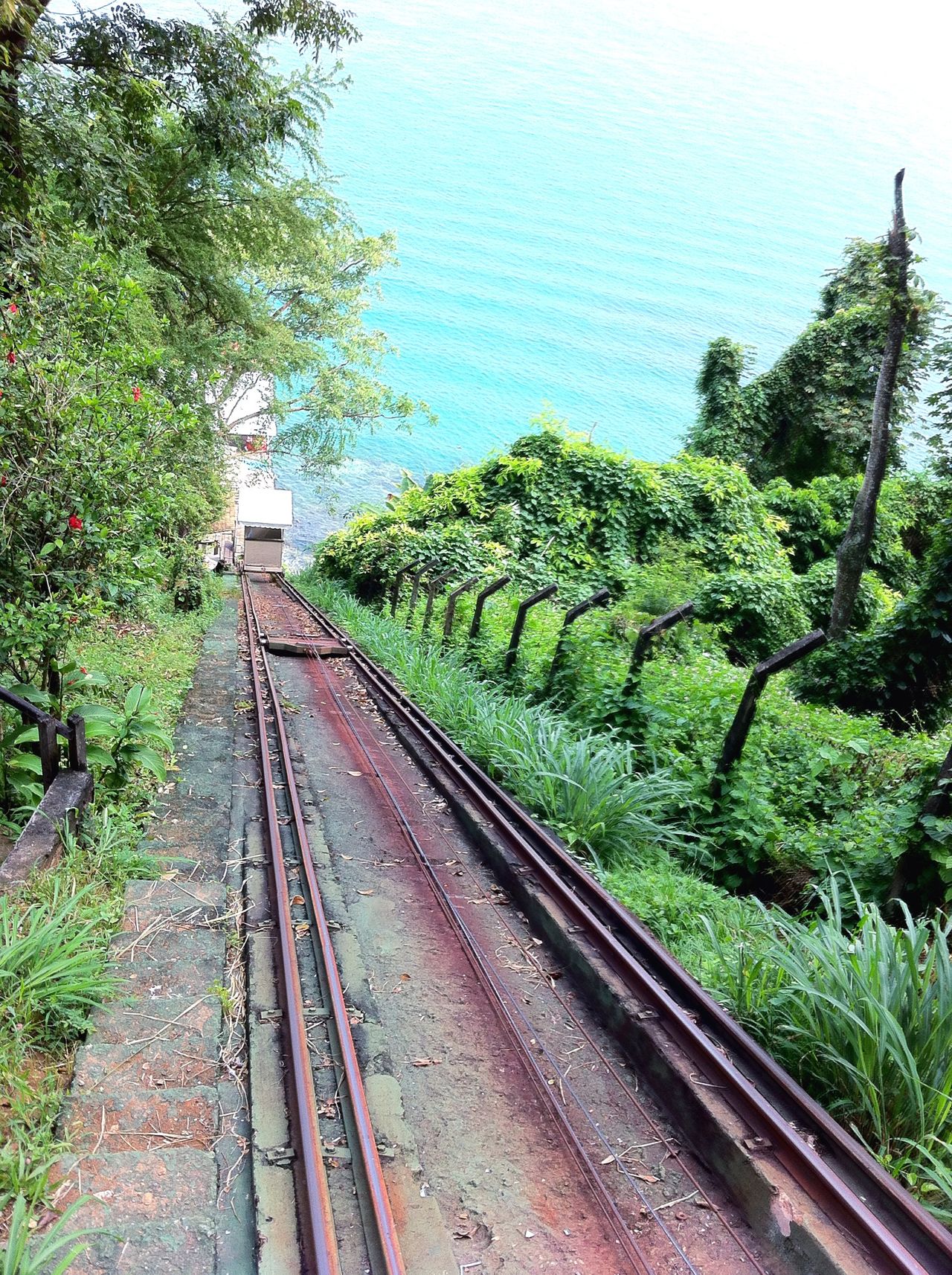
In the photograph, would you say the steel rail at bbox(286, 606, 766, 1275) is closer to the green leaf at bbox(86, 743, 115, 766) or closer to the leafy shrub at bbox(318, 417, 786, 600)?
the green leaf at bbox(86, 743, 115, 766)

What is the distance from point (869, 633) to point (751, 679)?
514cm

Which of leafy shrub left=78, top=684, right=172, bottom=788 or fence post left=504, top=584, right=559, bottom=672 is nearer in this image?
leafy shrub left=78, top=684, right=172, bottom=788

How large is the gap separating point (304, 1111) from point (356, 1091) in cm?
24

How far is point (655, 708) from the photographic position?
6980 millimetres

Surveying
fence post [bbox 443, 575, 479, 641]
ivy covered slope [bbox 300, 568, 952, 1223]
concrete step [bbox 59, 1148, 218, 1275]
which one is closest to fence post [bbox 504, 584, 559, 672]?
ivy covered slope [bbox 300, 568, 952, 1223]

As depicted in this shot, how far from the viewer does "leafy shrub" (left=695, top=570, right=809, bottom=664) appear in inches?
→ 534

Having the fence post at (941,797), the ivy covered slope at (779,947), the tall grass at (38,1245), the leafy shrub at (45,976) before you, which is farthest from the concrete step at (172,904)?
the fence post at (941,797)

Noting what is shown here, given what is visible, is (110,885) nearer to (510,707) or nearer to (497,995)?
(497,995)

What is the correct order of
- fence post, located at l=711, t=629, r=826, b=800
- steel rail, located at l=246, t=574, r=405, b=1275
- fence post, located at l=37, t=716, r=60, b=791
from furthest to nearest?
fence post, located at l=711, t=629, r=826, b=800 < fence post, located at l=37, t=716, r=60, b=791 < steel rail, located at l=246, t=574, r=405, b=1275

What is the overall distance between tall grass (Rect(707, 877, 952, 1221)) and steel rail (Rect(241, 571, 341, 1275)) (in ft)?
6.09

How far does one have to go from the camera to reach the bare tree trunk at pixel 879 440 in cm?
1299

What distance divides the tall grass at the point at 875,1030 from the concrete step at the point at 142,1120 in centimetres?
225

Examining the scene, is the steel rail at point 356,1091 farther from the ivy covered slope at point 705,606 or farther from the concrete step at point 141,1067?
the ivy covered slope at point 705,606

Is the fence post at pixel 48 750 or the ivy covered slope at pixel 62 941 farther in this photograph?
the fence post at pixel 48 750
